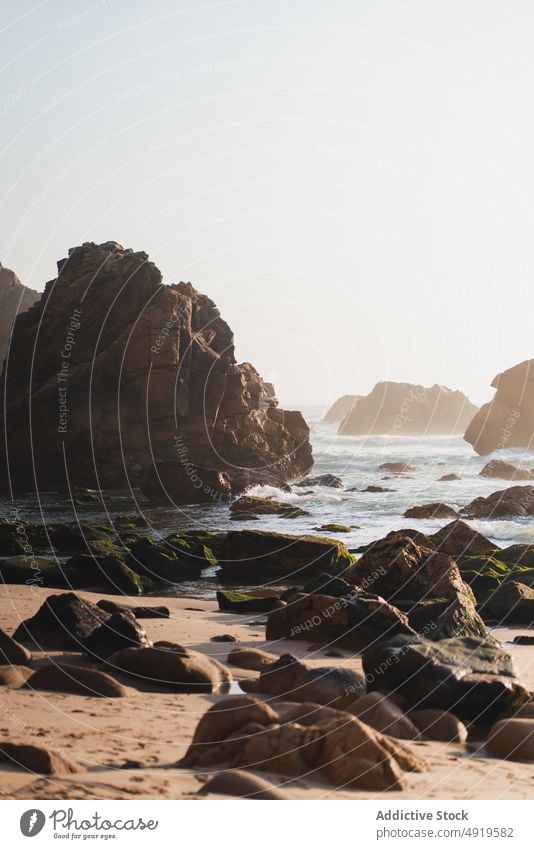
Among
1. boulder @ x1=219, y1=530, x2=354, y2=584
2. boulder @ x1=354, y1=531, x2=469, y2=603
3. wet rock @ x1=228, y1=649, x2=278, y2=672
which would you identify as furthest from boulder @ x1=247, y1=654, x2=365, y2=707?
boulder @ x1=219, y1=530, x2=354, y2=584

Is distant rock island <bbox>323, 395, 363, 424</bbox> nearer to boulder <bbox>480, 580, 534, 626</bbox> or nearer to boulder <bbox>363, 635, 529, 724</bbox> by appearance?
boulder <bbox>480, 580, 534, 626</bbox>

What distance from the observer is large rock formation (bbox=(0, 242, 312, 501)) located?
56469mm

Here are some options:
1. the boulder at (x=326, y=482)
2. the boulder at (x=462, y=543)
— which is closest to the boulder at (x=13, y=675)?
the boulder at (x=462, y=543)

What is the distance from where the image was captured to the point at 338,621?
47.5 ft

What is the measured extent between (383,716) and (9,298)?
123 m

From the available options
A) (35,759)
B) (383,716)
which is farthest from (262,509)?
(35,759)

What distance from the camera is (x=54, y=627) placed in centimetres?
1259

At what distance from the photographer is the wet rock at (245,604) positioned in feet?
60.6

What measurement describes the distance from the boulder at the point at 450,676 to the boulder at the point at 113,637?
327 centimetres

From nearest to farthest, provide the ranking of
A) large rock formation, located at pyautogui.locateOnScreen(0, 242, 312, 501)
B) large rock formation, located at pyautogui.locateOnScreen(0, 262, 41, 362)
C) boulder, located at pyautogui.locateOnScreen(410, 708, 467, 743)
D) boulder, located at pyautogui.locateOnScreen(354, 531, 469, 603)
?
boulder, located at pyautogui.locateOnScreen(410, 708, 467, 743) → boulder, located at pyautogui.locateOnScreen(354, 531, 469, 603) → large rock formation, located at pyautogui.locateOnScreen(0, 242, 312, 501) → large rock formation, located at pyautogui.locateOnScreen(0, 262, 41, 362)

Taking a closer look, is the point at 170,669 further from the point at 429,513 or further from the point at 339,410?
the point at 339,410

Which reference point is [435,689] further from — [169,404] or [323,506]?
[169,404]

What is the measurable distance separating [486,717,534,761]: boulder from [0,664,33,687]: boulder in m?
5.02

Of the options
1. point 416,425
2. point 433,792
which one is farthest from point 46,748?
point 416,425
